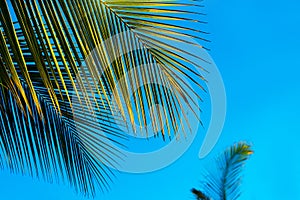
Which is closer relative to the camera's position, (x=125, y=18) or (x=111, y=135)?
(x=125, y=18)

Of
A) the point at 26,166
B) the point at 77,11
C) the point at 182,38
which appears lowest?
the point at 26,166

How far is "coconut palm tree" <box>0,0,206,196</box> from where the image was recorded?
1331 millimetres

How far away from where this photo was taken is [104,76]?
1.49m

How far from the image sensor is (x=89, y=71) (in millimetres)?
1427

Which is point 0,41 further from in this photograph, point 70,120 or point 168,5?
point 70,120

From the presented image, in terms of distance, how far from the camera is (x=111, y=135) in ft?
7.88

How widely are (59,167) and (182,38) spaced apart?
105cm

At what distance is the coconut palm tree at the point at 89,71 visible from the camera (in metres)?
1.33

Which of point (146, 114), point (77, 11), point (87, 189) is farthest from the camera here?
point (87, 189)

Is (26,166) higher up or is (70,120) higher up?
(70,120)

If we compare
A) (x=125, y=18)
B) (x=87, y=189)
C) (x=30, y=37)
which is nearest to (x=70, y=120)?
(x=87, y=189)

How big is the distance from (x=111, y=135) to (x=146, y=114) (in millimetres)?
705

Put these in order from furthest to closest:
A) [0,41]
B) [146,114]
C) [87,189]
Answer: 1. [87,189]
2. [146,114]
3. [0,41]

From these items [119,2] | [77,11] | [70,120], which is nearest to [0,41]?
[77,11]
